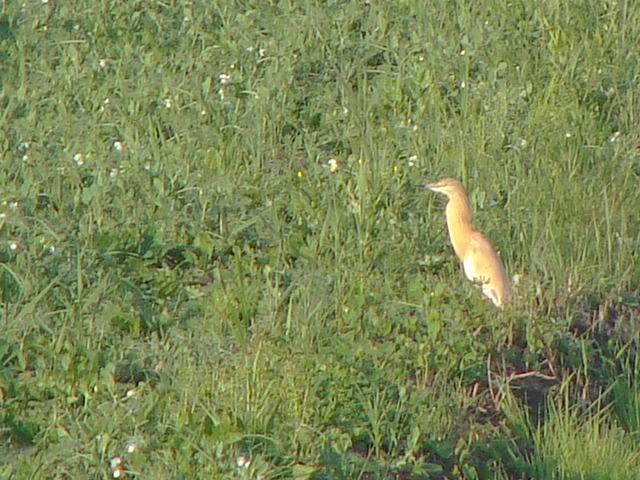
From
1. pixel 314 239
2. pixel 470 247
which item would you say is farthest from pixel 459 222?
pixel 314 239

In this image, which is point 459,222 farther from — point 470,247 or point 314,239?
point 314,239

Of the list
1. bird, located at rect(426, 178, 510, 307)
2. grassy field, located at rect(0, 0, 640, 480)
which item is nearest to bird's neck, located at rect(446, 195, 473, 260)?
bird, located at rect(426, 178, 510, 307)

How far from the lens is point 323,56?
25.7 feet

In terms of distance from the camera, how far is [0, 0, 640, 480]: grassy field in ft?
16.8

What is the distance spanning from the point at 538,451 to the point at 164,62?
3.43 metres

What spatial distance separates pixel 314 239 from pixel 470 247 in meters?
0.73

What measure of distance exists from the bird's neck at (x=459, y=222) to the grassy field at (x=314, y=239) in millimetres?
198

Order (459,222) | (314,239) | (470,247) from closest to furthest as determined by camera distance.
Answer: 1. (470,247)
2. (459,222)
3. (314,239)

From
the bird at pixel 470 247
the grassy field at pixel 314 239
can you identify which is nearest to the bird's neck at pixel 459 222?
the bird at pixel 470 247

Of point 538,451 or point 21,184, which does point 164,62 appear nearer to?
point 21,184

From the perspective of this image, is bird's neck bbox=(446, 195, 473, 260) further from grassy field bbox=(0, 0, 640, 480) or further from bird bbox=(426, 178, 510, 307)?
grassy field bbox=(0, 0, 640, 480)

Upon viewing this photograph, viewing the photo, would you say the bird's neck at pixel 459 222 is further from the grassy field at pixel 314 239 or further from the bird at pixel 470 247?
the grassy field at pixel 314 239

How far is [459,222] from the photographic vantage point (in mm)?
6117

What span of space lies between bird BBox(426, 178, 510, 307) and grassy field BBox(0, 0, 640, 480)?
10cm
